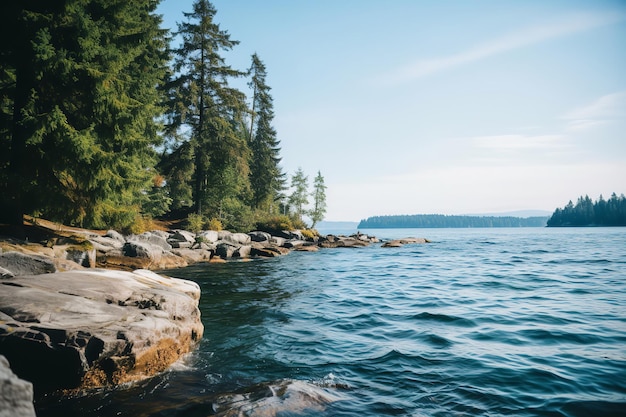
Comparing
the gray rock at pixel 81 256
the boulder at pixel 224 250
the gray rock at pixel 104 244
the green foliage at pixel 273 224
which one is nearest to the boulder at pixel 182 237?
the boulder at pixel 224 250

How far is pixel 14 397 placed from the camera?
2.05 m

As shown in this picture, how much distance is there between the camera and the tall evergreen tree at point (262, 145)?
41.2 metres

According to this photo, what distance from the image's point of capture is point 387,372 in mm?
5035

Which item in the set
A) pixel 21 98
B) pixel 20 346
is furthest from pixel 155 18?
pixel 20 346

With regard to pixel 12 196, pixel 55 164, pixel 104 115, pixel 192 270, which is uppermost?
pixel 104 115

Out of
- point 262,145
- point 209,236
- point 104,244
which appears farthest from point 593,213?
point 104,244

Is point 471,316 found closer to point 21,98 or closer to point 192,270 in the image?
point 192,270

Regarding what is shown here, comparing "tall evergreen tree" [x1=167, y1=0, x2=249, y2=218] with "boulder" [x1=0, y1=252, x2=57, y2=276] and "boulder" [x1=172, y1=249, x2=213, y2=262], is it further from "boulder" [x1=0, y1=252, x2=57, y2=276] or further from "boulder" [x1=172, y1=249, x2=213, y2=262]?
"boulder" [x1=0, y1=252, x2=57, y2=276]

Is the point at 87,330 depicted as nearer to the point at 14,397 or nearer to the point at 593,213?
the point at 14,397

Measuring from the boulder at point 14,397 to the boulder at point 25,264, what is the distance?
6.37 meters

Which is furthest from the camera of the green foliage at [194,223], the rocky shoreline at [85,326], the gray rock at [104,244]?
the green foliage at [194,223]

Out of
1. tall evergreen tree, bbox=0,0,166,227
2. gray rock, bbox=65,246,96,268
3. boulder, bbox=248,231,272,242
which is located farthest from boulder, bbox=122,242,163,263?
boulder, bbox=248,231,272,242

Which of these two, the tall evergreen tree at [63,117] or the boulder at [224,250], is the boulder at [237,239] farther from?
the tall evergreen tree at [63,117]

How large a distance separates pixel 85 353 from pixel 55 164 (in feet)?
33.5
